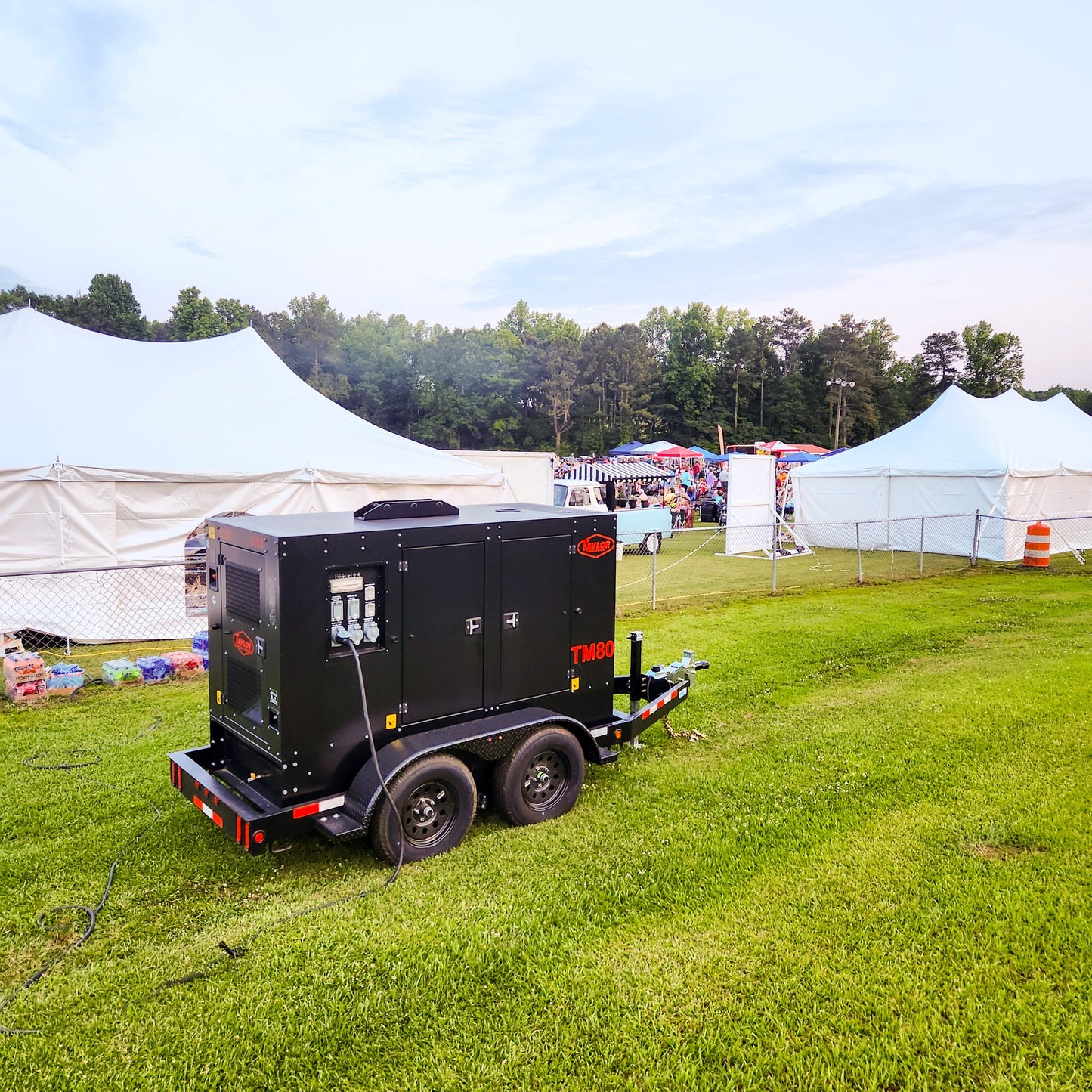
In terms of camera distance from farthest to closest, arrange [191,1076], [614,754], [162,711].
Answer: [162,711]
[614,754]
[191,1076]

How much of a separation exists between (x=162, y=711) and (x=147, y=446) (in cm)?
570

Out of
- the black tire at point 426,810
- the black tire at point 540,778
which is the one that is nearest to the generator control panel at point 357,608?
the black tire at point 426,810

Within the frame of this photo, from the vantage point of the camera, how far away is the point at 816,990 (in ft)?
11.5

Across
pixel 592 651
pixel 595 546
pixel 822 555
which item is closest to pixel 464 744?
pixel 592 651

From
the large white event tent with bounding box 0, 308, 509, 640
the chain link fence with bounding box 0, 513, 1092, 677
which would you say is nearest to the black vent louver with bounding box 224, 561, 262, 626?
the chain link fence with bounding box 0, 513, 1092, 677

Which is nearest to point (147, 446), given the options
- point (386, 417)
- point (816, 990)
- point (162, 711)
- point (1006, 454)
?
point (162, 711)

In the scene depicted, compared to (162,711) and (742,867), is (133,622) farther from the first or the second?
(742,867)

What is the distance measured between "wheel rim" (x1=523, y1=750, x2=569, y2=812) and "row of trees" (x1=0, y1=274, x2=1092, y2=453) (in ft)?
225

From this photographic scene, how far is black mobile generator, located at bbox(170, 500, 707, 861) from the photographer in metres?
4.40

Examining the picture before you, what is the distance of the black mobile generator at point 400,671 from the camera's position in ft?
14.4

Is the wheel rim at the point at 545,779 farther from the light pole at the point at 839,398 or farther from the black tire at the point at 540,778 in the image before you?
the light pole at the point at 839,398

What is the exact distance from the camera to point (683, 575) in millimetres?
17359

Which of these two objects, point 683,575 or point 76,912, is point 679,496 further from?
point 76,912

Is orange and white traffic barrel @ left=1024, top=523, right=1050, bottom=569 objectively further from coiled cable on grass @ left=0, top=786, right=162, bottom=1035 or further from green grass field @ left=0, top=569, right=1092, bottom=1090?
coiled cable on grass @ left=0, top=786, right=162, bottom=1035
